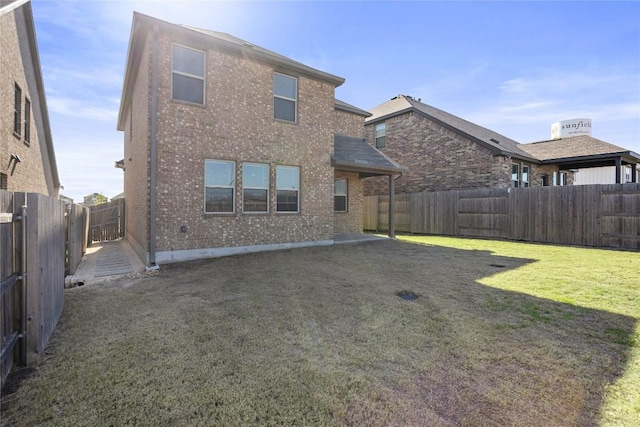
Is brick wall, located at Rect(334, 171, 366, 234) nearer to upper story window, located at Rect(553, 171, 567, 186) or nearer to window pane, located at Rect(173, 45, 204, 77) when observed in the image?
window pane, located at Rect(173, 45, 204, 77)

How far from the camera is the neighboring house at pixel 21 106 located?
26.0 ft

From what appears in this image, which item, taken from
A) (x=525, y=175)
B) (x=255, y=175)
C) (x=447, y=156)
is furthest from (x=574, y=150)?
(x=255, y=175)

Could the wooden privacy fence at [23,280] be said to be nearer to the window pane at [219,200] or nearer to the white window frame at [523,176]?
the window pane at [219,200]

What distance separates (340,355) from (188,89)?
26.7 ft

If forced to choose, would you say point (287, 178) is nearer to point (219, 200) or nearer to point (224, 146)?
point (224, 146)

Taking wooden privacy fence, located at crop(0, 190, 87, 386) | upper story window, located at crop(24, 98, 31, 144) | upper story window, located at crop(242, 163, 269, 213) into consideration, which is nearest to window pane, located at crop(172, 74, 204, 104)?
upper story window, located at crop(242, 163, 269, 213)

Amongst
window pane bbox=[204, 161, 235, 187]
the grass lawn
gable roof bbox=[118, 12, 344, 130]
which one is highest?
gable roof bbox=[118, 12, 344, 130]

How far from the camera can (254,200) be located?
9.39 metres

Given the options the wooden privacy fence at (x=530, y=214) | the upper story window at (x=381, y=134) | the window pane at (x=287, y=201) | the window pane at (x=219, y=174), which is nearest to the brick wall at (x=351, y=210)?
the wooden privacy fence at (x=530, y=214)

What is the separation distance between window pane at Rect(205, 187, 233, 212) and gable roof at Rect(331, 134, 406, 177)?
4.18 m

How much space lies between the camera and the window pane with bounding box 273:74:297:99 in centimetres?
984

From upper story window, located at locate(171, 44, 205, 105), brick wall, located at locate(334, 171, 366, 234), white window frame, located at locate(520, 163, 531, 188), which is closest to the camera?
upper story window, located at locate(171, 44, 205, 105)

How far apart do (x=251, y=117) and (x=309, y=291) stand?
6.18 metres

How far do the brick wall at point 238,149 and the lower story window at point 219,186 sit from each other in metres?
0.16
